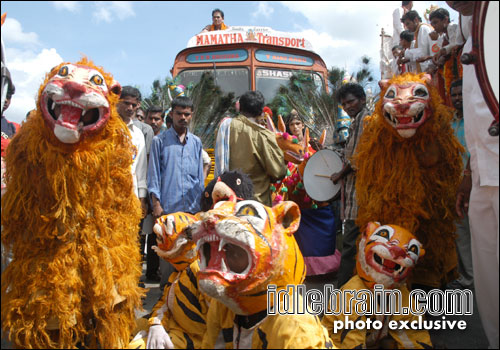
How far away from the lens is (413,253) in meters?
2.68

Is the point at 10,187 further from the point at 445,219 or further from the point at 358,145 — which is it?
the point at 445,219

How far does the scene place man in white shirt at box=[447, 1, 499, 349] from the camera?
2336 mm

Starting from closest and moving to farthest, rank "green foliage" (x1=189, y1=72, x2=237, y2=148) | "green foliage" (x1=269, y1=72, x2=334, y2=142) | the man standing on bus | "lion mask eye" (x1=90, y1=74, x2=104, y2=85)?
1. "lion mask eye" (x1=90, y1=74, x2=104, y2=85)
2. "green foliage" (x1=189, y1=72, x2=237, y2=148)
3. "green foliage" (x1=269, y1=72, x2=334, y2=142)
4. the man standing on bus

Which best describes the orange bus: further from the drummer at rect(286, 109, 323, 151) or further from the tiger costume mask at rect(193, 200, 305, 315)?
the tiger costume mask at rect(193, 200, 305, 315)

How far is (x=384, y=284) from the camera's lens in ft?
8.68

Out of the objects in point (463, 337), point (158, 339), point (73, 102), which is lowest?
point (463, 337)

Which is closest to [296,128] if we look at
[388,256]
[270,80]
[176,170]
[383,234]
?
[270,80]

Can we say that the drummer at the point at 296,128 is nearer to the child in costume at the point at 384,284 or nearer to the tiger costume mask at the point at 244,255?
the child in costume at the point at 384,284

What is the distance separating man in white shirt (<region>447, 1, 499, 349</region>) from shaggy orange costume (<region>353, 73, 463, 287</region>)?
56cm

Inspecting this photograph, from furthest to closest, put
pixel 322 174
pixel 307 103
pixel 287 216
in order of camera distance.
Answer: pixel 307 103
pixel 322 174
pixel 287 216

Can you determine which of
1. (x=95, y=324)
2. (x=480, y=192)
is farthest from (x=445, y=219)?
(x=95, y=324)

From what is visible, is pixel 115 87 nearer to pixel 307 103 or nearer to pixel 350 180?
pixel 350 180

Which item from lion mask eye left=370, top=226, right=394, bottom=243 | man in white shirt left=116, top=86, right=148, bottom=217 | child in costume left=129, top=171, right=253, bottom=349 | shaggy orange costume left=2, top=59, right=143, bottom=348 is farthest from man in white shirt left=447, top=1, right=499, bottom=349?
man in white shirt left=116, top=86, right=148, bottom=217

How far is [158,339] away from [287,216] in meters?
0.96
